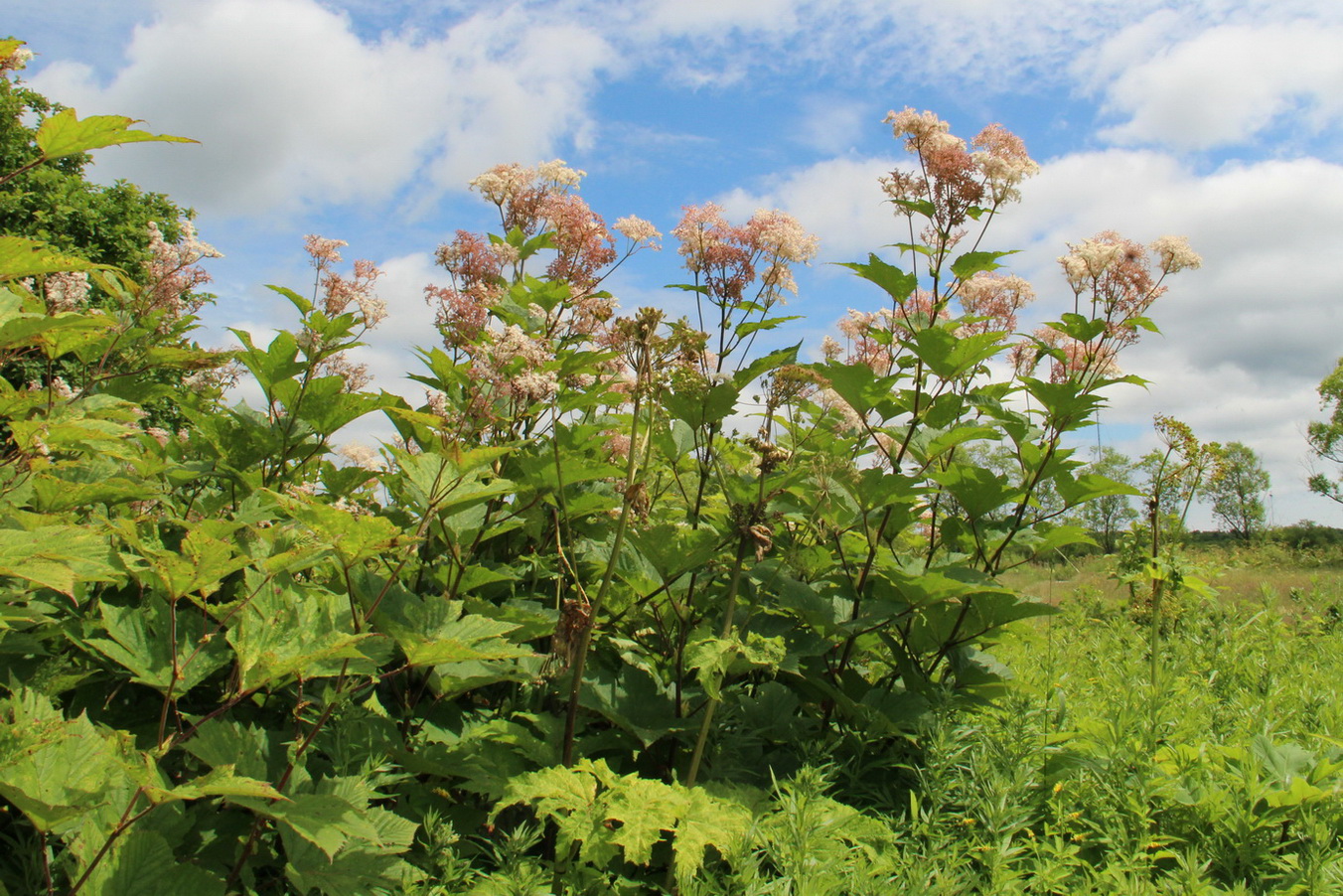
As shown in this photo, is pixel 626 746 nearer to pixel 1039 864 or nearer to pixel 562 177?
pixel 1039 864

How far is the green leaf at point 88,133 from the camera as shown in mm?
1399

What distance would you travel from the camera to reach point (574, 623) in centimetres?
193

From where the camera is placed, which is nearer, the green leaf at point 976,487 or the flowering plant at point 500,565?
the flowering plant at point 500,565

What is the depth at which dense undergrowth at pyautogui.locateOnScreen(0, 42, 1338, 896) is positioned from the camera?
1617 mm

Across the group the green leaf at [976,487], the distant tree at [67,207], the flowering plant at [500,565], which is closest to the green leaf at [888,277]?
the flowering plant at [500,565]

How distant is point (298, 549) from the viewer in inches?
67.5

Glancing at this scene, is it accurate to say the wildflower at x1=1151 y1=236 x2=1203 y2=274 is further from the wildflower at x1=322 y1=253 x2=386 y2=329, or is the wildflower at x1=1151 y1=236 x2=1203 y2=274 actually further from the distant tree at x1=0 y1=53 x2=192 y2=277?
the distant tree at x1=0 y1=53 x2=192 y2=277

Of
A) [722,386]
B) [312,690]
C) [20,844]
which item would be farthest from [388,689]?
[722,386]

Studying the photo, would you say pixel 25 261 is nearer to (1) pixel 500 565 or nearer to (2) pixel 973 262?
(1) pixel 500 565

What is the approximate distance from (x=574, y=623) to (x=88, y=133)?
1393 millimetres

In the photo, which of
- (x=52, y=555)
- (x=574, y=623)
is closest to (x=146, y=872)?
(x=52, y=555)

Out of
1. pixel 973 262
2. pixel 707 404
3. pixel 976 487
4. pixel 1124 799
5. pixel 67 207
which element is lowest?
pixel 1124 799

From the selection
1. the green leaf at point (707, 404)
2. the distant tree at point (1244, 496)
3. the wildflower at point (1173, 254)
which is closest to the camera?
the green leaf at point (707, 404)

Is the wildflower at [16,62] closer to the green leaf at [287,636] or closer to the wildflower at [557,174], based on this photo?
the green leaf at [287,636]
